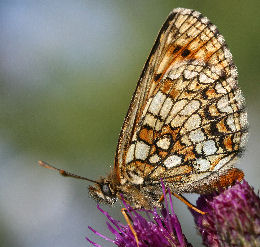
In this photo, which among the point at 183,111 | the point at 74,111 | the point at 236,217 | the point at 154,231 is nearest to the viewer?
the point at 236,217

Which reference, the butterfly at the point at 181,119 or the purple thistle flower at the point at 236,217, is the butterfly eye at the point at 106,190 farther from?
the purple thistle flower at the point at 236,217

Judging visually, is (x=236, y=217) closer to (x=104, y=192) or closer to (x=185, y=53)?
(x=104, y=192)

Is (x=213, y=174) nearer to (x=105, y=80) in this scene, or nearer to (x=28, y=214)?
(x=28, y=214)

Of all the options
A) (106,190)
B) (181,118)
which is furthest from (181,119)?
(106,190)

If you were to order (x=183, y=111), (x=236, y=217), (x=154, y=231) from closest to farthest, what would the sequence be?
1. (x=236, y=217)
2. (x=154, y=231)
3. (x=183, y=111)

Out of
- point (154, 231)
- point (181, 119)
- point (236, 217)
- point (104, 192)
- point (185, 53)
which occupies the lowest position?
point (236, 217)

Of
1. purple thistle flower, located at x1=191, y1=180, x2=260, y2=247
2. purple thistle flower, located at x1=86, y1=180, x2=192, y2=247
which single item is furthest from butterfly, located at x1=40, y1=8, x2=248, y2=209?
purple thistle flower, located at x1=191, y1=180, x2=260, y2=247

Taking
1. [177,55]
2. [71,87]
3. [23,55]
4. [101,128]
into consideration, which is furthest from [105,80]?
[177,55]
